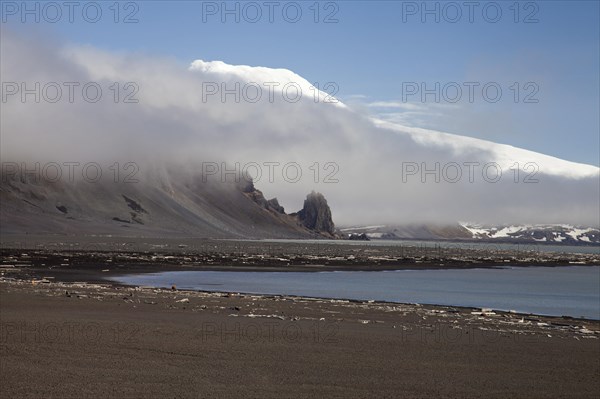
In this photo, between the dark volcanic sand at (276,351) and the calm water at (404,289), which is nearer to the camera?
the dark volcanic sand at (276,351)

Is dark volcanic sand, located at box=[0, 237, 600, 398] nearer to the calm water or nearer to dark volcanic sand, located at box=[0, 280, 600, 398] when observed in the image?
dark volcanic sand, located at box=[0, 280, 600, 398]

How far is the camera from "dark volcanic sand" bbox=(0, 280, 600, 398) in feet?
50.4

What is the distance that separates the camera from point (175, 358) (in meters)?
17.9

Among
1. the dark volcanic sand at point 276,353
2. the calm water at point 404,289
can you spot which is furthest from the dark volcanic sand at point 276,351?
the calm water at point 404,289

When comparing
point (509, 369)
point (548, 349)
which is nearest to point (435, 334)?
point (548, 349)

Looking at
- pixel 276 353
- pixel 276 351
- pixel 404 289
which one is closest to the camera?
pixel 276 353

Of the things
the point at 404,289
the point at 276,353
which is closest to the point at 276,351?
the point at 276,353

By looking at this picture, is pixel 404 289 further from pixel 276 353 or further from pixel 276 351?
pixel 276 353

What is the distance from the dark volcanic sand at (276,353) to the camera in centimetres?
1535

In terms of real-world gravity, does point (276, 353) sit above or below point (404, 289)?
above

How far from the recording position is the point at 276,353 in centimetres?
1898

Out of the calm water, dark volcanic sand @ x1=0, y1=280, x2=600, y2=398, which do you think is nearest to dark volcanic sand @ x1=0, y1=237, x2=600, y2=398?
dark volcanic sand @ x1=0, y1=280, x2=600, y2=398

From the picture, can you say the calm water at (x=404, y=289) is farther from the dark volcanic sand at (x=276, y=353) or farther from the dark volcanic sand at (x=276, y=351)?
the dark volcanic sand at (x=276, y=353)

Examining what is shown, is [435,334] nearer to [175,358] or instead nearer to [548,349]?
[548,349]
